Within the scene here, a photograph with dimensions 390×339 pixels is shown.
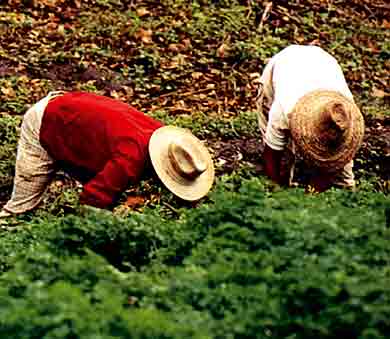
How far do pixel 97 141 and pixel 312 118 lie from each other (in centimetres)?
134

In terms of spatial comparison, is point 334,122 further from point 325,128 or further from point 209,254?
point 209,254

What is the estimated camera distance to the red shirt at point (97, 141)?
5.29 metres

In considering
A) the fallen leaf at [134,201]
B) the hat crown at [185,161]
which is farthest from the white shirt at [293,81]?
the fallen leaf at [134,201]

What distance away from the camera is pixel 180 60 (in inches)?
396

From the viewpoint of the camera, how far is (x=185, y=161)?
209 inches

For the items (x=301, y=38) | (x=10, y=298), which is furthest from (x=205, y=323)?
(x=301, y=38)

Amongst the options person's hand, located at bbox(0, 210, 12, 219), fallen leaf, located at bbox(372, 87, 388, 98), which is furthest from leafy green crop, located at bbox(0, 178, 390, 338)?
fallen leaf, located at bbox(372, 87, 388, 98)

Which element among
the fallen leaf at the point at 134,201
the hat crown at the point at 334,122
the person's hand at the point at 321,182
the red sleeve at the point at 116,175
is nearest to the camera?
the red sleeve at the point at 116,175

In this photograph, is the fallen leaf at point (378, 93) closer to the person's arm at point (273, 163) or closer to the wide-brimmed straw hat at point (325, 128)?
the person's arm at point (273, 163)

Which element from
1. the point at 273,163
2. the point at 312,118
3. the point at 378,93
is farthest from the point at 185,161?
the point at 378,93

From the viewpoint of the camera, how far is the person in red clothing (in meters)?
5.29

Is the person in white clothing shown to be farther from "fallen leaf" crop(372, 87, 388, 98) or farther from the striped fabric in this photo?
"fallen leaf" crop(372, 87, 388, 98)

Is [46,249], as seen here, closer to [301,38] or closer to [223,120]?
[223,120]

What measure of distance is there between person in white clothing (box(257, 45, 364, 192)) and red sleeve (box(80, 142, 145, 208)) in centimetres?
110
